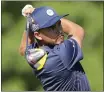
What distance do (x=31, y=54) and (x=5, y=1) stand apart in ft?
11.5

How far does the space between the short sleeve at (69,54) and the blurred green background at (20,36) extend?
3154 millimetres

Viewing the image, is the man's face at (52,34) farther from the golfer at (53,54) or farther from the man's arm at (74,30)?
the man's arm at (74,30)

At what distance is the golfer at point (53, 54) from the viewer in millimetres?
2754

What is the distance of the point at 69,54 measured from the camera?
2.79m

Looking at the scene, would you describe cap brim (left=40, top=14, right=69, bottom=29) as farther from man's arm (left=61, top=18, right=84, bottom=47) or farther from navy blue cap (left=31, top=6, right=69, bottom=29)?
man's arm (left=61, top=18, right=84, bottom=47)

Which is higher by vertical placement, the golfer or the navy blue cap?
the navy blue cap

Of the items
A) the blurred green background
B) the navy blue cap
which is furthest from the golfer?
the blurred green background

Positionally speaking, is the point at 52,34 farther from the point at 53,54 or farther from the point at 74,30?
the point at 74,30

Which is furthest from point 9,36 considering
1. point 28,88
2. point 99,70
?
point 99,70

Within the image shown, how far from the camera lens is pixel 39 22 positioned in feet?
9.14

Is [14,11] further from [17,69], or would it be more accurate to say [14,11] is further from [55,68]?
[55,68]

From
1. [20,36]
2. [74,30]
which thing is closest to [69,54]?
[74,30]

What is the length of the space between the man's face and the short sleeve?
0.06m

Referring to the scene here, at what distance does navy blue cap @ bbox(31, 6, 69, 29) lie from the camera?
2.76m
